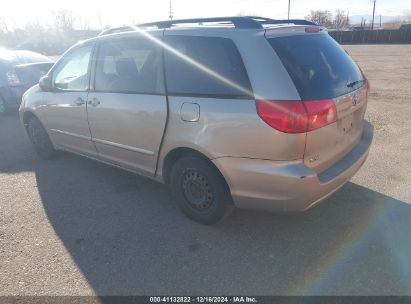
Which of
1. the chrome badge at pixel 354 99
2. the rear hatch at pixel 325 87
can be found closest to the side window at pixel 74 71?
the rear hatch at pixel 325 87

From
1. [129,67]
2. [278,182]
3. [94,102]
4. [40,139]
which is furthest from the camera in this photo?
[40,139]

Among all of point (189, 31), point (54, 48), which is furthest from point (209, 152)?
point (54, 48)

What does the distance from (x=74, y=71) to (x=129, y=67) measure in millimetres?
1190

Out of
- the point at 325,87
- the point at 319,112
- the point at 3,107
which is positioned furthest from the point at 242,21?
the point at 3,107

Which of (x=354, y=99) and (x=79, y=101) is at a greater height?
(x=354, y=99)

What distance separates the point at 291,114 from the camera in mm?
2521

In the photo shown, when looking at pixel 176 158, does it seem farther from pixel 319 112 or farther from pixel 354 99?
pixel 354 99

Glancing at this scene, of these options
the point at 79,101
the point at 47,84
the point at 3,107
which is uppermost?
the point at 47,84

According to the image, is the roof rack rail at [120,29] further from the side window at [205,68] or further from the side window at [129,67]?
the side window at [205,68]

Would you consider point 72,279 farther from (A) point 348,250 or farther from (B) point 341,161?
(B) point 341,161

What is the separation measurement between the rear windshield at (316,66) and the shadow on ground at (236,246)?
1271 mm

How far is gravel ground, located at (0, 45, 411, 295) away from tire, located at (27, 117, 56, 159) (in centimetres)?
82

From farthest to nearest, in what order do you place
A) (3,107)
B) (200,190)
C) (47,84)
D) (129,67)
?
(3,107) < (47,84) < (129,67) < (200,190)

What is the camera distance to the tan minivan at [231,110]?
2.61m
